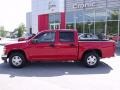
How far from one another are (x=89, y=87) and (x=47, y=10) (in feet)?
92.4

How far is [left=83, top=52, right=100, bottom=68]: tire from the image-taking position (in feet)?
36.9

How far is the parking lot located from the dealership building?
1428 centimetres

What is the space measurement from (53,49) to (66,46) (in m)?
0.58

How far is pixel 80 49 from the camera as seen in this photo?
11203mm

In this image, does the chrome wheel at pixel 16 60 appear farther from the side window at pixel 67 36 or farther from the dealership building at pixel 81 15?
the dealership building at pixel 81 15

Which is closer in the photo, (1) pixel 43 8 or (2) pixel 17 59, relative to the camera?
(2) pixel 17 59

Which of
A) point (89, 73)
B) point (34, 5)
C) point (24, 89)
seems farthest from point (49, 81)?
point (34, 5)

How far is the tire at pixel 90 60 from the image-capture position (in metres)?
11.3

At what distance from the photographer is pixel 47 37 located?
11.2 metres

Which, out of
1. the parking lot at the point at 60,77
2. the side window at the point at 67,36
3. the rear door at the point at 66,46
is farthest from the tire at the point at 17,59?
the side window at the point at 67,36

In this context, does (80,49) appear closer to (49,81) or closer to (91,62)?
(91,62)

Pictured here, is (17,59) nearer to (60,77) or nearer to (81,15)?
(60,77)

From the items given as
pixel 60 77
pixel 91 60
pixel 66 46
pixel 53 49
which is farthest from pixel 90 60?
pixel 60 77

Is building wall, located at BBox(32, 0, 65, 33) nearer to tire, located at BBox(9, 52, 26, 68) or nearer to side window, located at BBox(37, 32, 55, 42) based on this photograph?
side window, located at BBox(37, 32, 55, 42)
